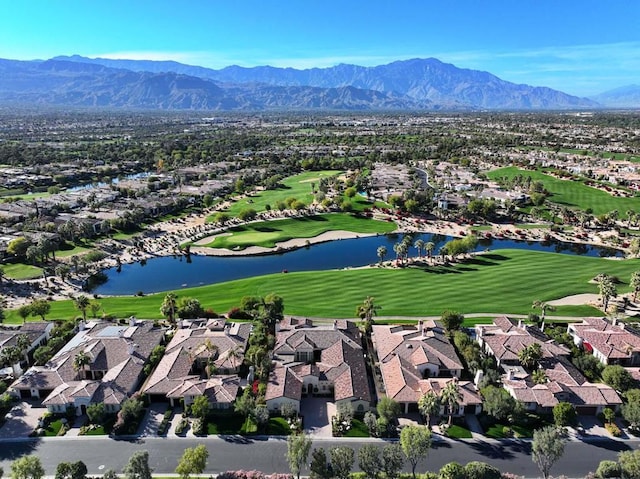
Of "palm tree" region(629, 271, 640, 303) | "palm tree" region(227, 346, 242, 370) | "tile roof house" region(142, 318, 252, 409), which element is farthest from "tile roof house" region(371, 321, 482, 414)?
"palm tree" region(629, 271, 640, 303)

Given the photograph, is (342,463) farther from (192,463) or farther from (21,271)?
(21,271)

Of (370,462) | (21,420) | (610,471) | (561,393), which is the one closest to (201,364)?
(21,420)

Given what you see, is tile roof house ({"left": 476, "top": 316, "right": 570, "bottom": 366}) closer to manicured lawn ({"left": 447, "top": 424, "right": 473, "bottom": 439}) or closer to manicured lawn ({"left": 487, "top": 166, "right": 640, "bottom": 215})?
manicured lawn ({"left": 447, "top": 424, "right": 473, "bottom": 439})

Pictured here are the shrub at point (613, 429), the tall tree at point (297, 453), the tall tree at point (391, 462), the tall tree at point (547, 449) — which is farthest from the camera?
the shrub at point (613, 429)

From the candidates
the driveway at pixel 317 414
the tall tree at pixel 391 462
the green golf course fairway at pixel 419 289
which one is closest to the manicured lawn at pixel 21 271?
the green golf course fairway at pixel 419 289

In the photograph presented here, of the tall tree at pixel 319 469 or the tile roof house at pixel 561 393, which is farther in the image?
the tile roof house at pixel 561 393

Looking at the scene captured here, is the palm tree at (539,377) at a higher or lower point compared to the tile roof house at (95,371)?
higher

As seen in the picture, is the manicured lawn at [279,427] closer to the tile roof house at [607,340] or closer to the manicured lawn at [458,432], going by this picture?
the manicured lawn at [458,432]
